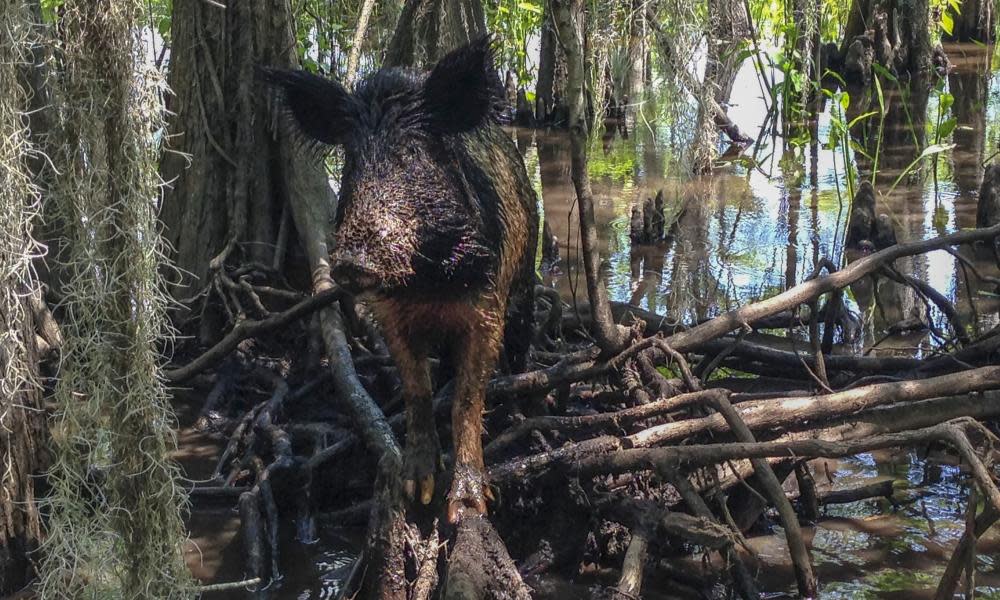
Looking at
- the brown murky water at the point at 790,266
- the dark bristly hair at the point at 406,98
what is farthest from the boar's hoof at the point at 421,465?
the dark bristly hair at the point at 406,98

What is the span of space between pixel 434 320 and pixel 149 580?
1.39 meters

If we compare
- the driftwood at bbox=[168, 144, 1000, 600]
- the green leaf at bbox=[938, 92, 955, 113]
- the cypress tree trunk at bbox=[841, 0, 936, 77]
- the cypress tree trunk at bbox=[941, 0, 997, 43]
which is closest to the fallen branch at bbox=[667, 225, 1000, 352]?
the driftwood at bbox=[168, 144, 1000, 600]

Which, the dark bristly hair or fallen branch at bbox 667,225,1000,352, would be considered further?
fallen branch at bbox 667,225,1000,352

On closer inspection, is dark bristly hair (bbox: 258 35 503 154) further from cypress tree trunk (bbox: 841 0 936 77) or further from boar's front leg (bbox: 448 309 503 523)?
cypress tree trunk (bbox: 841 0 936 77)

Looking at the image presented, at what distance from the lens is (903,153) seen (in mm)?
12398

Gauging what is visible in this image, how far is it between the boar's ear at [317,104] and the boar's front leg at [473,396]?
90cm

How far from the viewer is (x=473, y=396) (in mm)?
4402

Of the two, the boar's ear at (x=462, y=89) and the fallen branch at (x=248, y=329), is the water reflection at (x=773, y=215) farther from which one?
the boar's ear at (x=462, y=89)

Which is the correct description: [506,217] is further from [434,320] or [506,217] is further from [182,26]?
[182,26]

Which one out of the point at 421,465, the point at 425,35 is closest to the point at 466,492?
the point at 421,465

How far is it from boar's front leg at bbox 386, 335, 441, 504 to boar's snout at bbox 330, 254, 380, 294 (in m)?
0.78

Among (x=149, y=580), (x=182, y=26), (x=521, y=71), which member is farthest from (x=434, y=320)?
(x=521, y=71)

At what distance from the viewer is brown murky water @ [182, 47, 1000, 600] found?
4.76 meters

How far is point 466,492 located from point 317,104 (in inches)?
62.1
